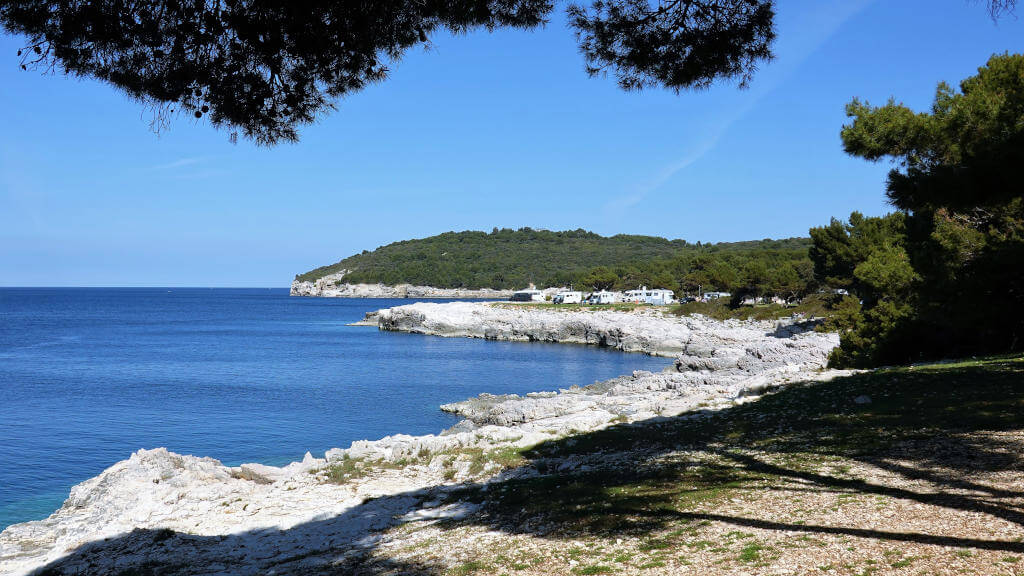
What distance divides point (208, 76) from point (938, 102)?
12253mm

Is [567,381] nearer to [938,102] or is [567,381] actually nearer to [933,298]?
[933,298]

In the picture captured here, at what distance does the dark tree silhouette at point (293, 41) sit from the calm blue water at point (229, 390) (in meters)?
13.3

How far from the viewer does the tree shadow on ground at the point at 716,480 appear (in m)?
7.20

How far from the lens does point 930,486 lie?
285 inches

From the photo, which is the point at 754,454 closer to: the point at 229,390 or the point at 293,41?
the point at 293,41

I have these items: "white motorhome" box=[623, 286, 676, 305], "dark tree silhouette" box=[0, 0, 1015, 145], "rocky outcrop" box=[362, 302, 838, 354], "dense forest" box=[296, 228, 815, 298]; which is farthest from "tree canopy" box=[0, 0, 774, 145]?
"white motorhome" box=[623, 286, 676, 305]

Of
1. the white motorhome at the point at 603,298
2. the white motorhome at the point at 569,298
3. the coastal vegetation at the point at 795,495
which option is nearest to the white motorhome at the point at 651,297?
the white motorhome at the point at 603,298

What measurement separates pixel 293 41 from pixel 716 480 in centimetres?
737

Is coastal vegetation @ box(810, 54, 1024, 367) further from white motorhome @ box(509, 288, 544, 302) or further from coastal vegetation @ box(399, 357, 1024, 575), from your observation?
white motorhome @ box(509, 288, 544, 302)

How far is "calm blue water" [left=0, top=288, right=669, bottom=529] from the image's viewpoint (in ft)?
74.4

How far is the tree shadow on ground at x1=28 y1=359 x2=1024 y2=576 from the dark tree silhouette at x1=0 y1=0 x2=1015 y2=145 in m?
5.14

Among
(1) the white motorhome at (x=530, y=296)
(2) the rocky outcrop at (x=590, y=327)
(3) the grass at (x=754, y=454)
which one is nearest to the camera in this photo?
(3) the grass at (x=754, y=454)

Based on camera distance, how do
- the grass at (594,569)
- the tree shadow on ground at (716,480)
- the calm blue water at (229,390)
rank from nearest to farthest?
the grass at (594,569) → the tree shadow on ground at (716,480) → the calm blue water at (229,390)

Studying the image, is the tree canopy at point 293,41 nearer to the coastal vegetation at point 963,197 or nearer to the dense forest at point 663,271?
the coastal vegetation at point 963,197
